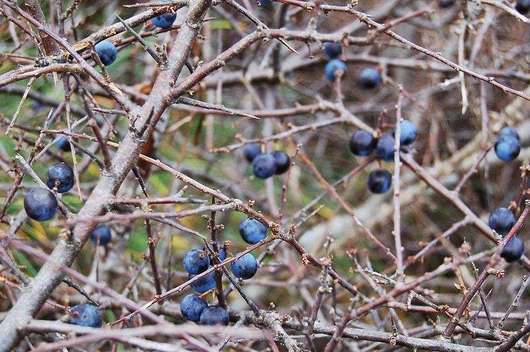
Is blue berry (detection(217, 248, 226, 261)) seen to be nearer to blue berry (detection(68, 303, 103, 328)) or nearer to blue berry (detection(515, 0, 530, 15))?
blue berry (detection(68, 303, 103, 328))

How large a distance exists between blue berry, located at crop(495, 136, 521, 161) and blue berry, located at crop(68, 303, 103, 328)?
55.5 inches

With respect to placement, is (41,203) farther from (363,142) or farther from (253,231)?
(363,142)

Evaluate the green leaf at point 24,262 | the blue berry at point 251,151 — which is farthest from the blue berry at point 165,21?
the blue berry at point 251,151

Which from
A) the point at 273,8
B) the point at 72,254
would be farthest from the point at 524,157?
the point at 72,254

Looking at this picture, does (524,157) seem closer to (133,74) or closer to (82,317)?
(133,74)

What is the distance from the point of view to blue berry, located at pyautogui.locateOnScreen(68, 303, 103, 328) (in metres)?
1.64

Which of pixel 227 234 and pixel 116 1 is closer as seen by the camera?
pixel 116 1

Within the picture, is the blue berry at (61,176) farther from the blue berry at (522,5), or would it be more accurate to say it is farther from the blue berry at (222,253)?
the blue berry at (522,5)

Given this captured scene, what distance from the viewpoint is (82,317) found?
1.64m

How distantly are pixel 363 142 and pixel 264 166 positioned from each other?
0.34 meters

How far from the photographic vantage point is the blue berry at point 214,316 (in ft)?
5.12

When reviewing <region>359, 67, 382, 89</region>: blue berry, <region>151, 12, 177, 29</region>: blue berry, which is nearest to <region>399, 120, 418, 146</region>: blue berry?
<region>359, 67, 382, 89</region>: blue berry

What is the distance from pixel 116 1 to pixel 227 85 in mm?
588

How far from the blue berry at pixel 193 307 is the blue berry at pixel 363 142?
974 millimetres
